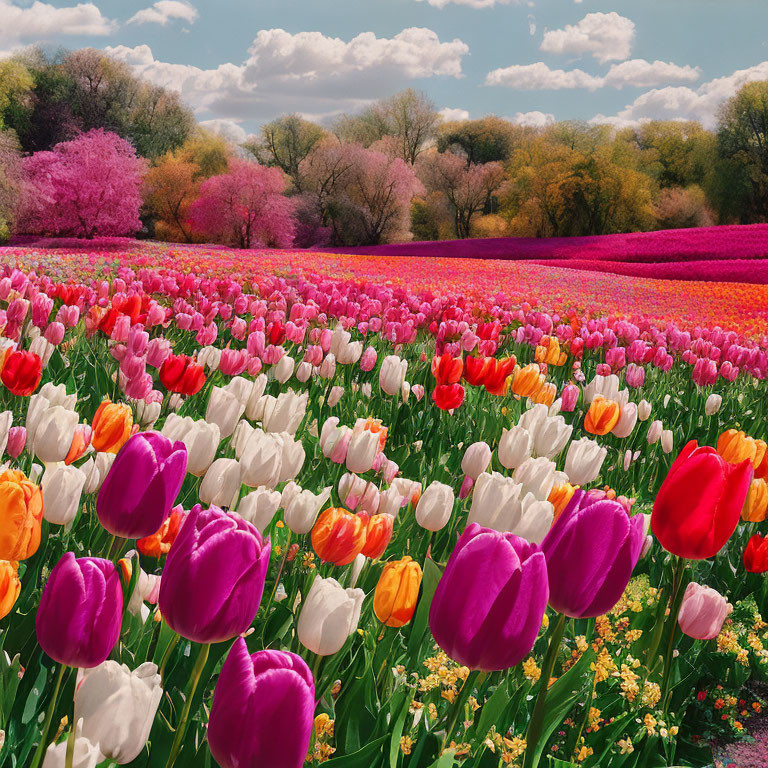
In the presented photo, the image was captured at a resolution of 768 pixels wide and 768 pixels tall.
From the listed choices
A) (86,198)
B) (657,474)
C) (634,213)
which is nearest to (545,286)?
(657,474)

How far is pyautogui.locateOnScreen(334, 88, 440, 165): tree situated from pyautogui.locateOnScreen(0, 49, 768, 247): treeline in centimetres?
351

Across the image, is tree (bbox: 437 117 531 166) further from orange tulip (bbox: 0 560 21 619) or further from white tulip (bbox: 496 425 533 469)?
orange tulip (bbox: 0 560 21 619)

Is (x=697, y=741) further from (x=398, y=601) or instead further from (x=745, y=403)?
(x=745, y=403)

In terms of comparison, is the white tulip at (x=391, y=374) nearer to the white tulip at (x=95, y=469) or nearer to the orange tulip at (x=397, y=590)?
the white tulip at (x=95, y=469)

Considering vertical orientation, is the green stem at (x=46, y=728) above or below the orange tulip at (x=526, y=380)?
below

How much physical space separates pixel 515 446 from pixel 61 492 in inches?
49.6

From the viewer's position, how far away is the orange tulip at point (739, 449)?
216 centimetres

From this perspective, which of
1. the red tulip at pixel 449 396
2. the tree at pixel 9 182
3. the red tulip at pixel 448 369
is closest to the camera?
the red tulip at pixel 449 396

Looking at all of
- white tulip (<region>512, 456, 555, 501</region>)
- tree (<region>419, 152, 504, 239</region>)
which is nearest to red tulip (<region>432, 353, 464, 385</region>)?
white tulip (<region>512, 456, 555, 501</region>)

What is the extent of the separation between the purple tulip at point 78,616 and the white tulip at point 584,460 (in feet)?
5.02

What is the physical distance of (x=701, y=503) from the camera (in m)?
1.25

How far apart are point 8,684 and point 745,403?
187 inches

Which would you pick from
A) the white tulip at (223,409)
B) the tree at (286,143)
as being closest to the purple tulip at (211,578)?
the white tulip at (223,409)

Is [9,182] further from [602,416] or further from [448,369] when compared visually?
[602,416]
